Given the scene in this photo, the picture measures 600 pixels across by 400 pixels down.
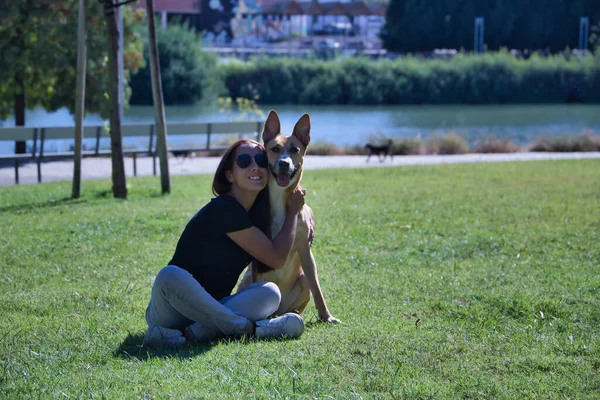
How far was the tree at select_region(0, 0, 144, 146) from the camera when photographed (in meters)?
20.7

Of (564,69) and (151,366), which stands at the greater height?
(564,69)

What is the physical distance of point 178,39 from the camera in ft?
175

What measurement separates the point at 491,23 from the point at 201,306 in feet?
240

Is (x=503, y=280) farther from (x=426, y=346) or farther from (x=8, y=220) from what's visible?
(x=8, y=220)

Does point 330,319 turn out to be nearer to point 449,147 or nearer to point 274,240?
Result: point 274,240

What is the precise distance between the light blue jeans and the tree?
16039mm

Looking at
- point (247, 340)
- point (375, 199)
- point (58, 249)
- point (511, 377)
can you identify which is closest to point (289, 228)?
point (247, 340)

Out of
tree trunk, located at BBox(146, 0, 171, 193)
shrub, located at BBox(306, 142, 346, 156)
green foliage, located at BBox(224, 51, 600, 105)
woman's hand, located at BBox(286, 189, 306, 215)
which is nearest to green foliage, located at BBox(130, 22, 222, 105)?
green foliage, located at BBox(224, 51, 600, 105)

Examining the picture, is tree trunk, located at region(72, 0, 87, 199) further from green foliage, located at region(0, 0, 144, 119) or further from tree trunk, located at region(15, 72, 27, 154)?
tree trunk, located at region(15, 72, 27, 154)

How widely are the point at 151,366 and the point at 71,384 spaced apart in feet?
1.51

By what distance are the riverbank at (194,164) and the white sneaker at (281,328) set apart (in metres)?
11.8

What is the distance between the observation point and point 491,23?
74.2 meters

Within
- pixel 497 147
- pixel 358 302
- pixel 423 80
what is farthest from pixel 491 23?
pixel 358 302

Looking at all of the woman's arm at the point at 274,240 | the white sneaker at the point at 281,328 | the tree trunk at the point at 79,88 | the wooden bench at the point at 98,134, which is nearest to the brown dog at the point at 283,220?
the woman's arm at the point at 274,240
